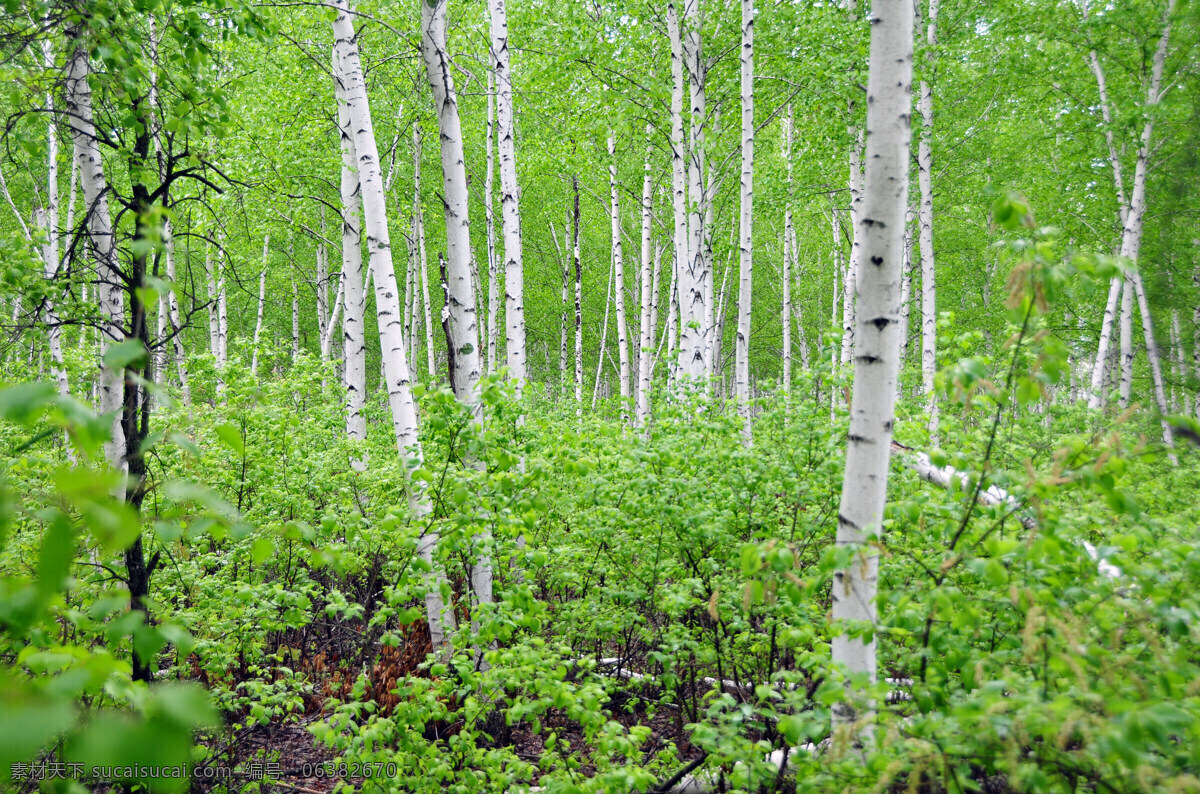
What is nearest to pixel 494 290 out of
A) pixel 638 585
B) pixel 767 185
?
pixel 767 185

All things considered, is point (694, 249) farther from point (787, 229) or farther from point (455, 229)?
point (787, 229)

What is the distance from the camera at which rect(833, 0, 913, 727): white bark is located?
243 centimetres

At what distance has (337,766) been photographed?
3.80 m

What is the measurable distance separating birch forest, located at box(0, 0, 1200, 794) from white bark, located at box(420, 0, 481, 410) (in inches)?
1.0

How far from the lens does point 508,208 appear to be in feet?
20.6

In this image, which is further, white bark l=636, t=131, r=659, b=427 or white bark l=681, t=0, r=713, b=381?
white bark l=636, t=131, r=659, b=427

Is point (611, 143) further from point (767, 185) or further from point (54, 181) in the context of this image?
point (54, 181)

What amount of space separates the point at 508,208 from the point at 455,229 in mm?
1508

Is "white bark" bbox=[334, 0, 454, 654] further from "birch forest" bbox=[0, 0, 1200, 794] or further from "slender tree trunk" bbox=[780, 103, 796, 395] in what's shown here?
"slender tree trunk" bbox=[780, 103, 796, 395]

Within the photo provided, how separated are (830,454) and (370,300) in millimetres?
24048

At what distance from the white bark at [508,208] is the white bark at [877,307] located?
3.81 metres

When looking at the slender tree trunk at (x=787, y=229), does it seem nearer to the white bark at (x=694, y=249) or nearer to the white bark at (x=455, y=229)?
the white bark at (x=694, y=249)

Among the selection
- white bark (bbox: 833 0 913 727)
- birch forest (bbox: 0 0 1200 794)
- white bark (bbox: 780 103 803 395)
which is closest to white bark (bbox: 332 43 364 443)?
birch forest (bbox: 0 0 1200 794)

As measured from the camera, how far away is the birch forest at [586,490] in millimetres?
1715
